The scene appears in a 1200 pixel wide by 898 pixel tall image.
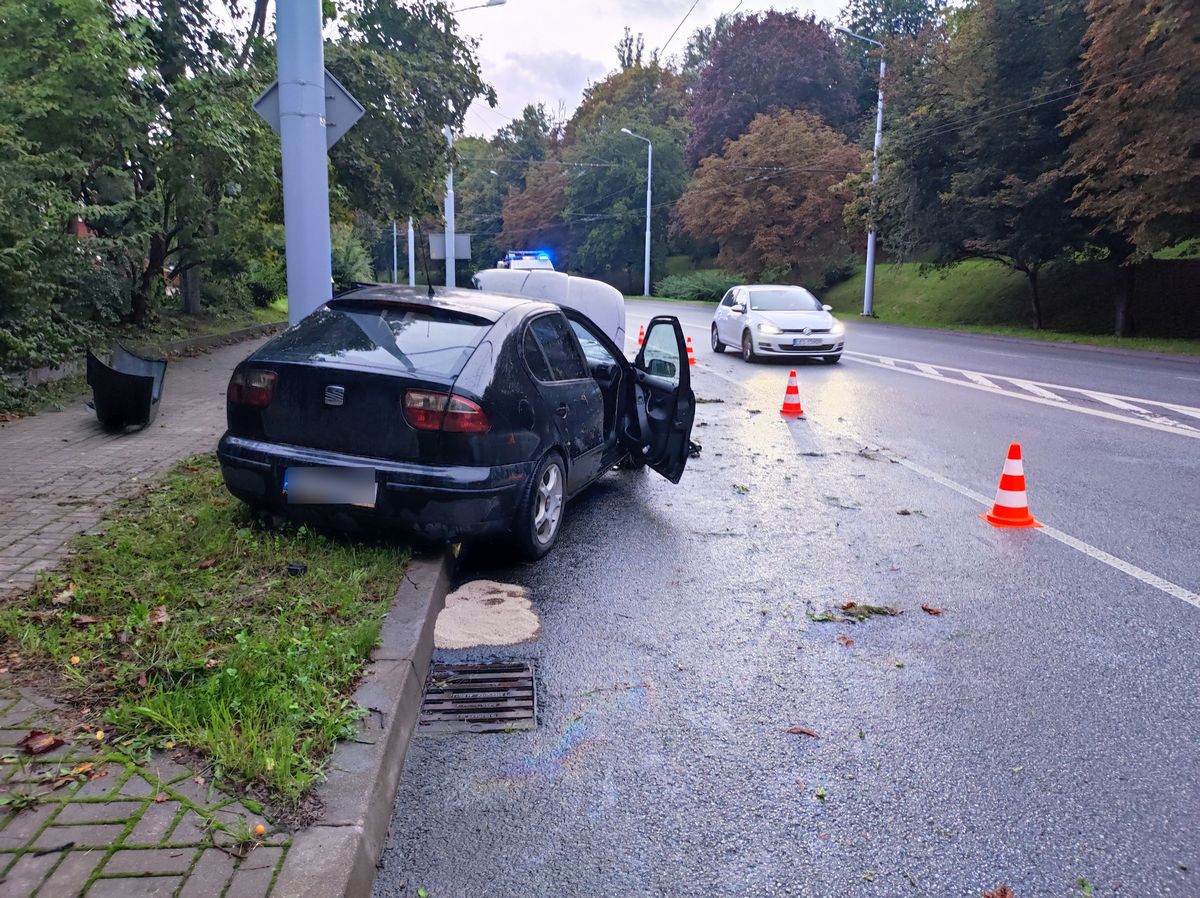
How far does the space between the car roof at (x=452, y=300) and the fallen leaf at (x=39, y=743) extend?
3133 millimetres

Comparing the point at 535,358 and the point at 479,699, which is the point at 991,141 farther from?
the point at 479,699

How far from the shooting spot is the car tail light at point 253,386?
5176mm

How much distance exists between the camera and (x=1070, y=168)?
78.7 feet

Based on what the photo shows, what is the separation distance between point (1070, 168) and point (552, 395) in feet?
75.8

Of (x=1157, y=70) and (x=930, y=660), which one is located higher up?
(x=1157, y=70)

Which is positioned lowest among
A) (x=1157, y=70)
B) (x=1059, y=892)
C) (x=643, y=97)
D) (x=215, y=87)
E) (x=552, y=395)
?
(x=1059, y=892)

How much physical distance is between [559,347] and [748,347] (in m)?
12.4

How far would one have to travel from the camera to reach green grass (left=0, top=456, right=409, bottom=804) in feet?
10.2

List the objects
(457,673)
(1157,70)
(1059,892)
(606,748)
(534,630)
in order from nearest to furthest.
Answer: (1059,892)
(606,748)
(457,673)
(534,630)
(1157,70)

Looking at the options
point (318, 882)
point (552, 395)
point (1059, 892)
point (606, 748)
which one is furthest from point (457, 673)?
point (1059, 892)

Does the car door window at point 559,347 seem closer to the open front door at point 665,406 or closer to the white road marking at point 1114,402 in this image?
the open front door at point 665,406

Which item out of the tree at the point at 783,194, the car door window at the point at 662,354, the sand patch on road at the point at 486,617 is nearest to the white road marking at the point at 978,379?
the car door window at the point at 662,354

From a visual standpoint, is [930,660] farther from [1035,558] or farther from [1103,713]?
[1035,558]

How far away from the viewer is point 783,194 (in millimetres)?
48562
